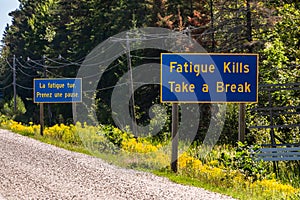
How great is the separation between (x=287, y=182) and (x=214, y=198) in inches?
156

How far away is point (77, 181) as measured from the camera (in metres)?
11.9

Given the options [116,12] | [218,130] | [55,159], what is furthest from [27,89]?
[55,159]

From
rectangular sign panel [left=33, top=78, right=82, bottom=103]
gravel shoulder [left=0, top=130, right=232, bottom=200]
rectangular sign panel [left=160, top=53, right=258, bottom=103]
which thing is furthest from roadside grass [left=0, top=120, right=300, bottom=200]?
rectangular sign panel [left=33, top=78, right=82, bottom=103]

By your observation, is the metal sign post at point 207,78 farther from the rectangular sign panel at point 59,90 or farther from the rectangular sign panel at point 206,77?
the rectangular sign panel at point 59,90

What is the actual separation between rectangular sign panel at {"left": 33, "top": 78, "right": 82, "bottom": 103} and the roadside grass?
3.22 m

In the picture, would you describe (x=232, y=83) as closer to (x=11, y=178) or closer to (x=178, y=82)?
(x=178, y=82)

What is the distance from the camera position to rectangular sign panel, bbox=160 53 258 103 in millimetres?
14180

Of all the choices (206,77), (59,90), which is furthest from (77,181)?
(59,90)

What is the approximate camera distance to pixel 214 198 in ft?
33.7

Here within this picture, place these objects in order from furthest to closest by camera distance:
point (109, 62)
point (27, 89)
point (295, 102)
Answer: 1. point (27, 89)
2. point (109, 62)
3. point (295, 102)

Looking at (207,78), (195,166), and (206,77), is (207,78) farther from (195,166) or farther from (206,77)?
(195,166)

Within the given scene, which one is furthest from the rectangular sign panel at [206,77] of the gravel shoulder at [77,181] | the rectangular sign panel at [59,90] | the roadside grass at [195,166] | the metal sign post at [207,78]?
the rectangular sign panel at [59,90]

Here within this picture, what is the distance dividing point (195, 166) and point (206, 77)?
2206mm

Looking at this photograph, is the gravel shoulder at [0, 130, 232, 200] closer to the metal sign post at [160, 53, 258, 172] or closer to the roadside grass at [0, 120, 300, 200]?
the roadside grass at [0, 120, 300, 200]
